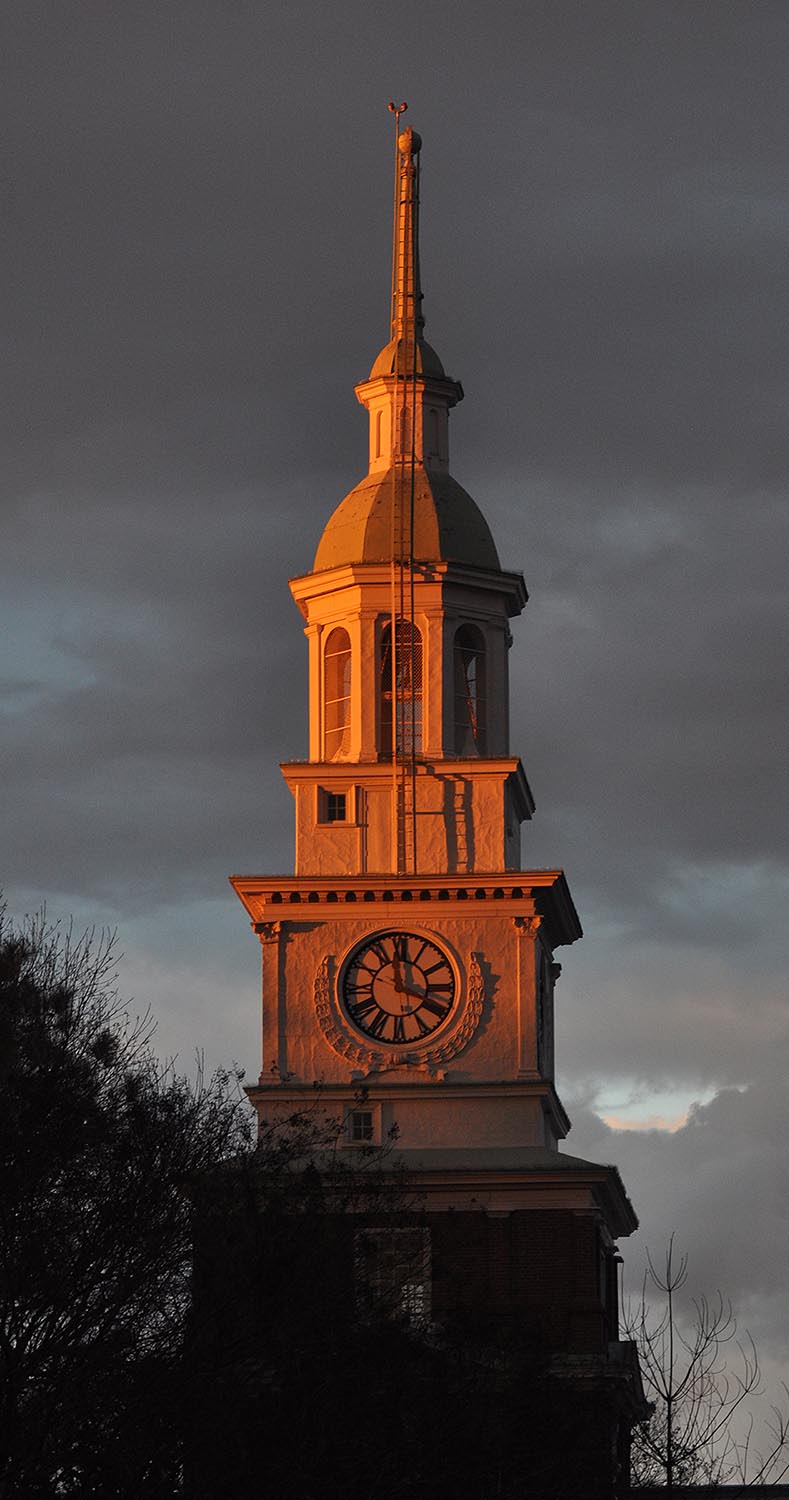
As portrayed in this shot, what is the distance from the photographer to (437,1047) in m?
85.3

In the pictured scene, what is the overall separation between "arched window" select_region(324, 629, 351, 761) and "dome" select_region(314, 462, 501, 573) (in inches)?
75.2

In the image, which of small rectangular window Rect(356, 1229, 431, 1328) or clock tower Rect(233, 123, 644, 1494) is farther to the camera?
clock tower Rect(233, 123, 644, 1494)

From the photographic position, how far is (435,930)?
85875mm

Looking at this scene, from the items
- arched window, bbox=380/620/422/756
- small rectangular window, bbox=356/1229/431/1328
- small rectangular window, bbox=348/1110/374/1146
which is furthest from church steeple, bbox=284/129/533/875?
small rectangular window, bbox=356/1229/431/1328

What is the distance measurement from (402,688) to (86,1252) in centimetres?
2666

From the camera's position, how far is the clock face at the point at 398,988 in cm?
8562

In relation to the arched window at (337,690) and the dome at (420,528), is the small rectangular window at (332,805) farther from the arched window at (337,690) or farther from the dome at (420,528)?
the dome at (420,528)

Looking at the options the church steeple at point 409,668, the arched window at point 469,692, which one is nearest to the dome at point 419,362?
the church steeple at point 409,668

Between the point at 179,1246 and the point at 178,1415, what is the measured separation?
11.7 ft

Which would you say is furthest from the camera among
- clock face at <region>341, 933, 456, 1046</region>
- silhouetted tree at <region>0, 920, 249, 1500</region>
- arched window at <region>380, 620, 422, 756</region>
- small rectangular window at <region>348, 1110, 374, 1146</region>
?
arched window at <region>380, 620, 422, 756</region>

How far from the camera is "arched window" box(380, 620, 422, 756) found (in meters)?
88.4

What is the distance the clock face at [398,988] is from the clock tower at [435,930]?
0.05 metres

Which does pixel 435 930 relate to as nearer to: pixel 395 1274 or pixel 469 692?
pixel 469 692

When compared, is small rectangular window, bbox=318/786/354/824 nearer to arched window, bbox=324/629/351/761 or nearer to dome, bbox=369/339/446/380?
arched window, bbox=324/629/351/761
